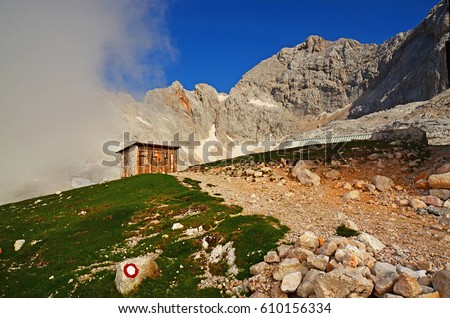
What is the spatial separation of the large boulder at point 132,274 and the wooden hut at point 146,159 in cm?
4054

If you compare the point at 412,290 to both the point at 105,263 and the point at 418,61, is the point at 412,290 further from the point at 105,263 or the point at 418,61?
the point at 418,61

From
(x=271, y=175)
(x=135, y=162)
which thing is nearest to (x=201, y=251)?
(x=271, y=175)

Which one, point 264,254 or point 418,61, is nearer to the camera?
point 264,254

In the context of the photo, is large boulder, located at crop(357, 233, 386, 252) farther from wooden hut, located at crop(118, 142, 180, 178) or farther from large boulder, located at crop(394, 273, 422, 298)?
wooden hut, located at crop(118, 142, 180, 178)

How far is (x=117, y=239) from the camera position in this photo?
2170cm

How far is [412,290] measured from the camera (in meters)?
9.49

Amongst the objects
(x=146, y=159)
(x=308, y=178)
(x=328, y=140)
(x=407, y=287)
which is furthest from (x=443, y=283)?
(x=328, y=140)

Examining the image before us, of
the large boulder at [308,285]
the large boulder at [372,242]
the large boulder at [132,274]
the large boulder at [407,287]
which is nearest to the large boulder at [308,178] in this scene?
the large boulder at [372,242]

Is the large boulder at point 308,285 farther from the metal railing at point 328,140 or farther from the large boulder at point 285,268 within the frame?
the metal railing at point 328,140

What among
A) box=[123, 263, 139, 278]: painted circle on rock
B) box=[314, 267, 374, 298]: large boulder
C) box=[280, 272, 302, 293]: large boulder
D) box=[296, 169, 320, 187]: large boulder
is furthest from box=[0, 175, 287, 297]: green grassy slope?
box=[296, 169, 320, 187]: large boulder

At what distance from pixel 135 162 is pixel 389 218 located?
142 ft

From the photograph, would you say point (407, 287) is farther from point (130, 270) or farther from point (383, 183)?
point (383, 183)

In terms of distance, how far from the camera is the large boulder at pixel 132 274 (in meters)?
13.7

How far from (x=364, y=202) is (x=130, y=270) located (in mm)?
18529
